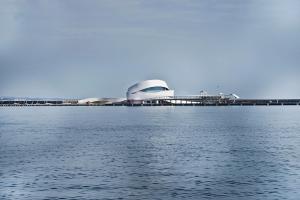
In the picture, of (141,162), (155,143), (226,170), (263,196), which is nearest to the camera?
(263,196)

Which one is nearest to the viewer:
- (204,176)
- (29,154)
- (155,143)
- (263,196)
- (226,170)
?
(263,196)

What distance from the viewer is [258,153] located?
190ft

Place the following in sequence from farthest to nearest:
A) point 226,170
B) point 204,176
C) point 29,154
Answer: point 29,154 → point 226,170 → point 204,176

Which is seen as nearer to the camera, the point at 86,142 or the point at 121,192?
the point at 121,192

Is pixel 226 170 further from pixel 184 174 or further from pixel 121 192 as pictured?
pixel 121 192

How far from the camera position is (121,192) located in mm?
37062

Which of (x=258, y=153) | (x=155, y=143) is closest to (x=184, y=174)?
(x=258, y=153)

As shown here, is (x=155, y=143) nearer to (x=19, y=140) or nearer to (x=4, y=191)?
(x=19, y=140)

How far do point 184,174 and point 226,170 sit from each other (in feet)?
11.7

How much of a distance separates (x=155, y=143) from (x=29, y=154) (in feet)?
52.4

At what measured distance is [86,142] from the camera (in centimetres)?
7100

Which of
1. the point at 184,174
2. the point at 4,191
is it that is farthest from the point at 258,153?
the point at 4,191

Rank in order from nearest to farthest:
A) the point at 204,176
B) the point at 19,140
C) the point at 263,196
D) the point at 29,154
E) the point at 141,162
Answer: the point at 263,196
the point at 204,176
the point at 141,162
the point at 29,154
the point at 19,140

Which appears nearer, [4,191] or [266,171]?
[4,191]
